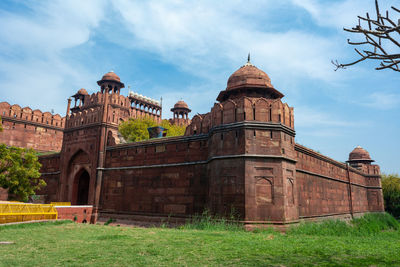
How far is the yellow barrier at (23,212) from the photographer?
10352 millimetres

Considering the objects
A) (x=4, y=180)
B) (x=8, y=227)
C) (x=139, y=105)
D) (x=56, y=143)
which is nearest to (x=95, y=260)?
(x=8, y=227)

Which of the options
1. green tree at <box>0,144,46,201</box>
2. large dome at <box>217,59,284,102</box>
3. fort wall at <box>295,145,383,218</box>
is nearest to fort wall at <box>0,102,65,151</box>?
green tree at <box>0,144,46,201</box>

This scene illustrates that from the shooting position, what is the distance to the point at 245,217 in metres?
10.5

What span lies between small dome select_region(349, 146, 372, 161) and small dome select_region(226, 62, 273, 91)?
1883 cm

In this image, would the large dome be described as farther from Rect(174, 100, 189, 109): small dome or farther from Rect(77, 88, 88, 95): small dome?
Rect(77, 88, 88, 95): small dome

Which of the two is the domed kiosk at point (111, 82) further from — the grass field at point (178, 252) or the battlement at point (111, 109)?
the grass field at point (178, 252)

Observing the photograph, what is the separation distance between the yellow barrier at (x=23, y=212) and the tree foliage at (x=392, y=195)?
111 ft

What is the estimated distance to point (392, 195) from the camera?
1271 inches

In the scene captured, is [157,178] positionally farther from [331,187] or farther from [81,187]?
[331,187]

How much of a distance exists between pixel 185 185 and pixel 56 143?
25.9m

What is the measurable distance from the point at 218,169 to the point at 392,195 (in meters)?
29.6

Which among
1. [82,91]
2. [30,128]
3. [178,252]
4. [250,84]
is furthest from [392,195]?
[82,91]

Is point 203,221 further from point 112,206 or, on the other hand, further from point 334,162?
point 334,162

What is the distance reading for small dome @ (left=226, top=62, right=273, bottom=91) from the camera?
501 inches
